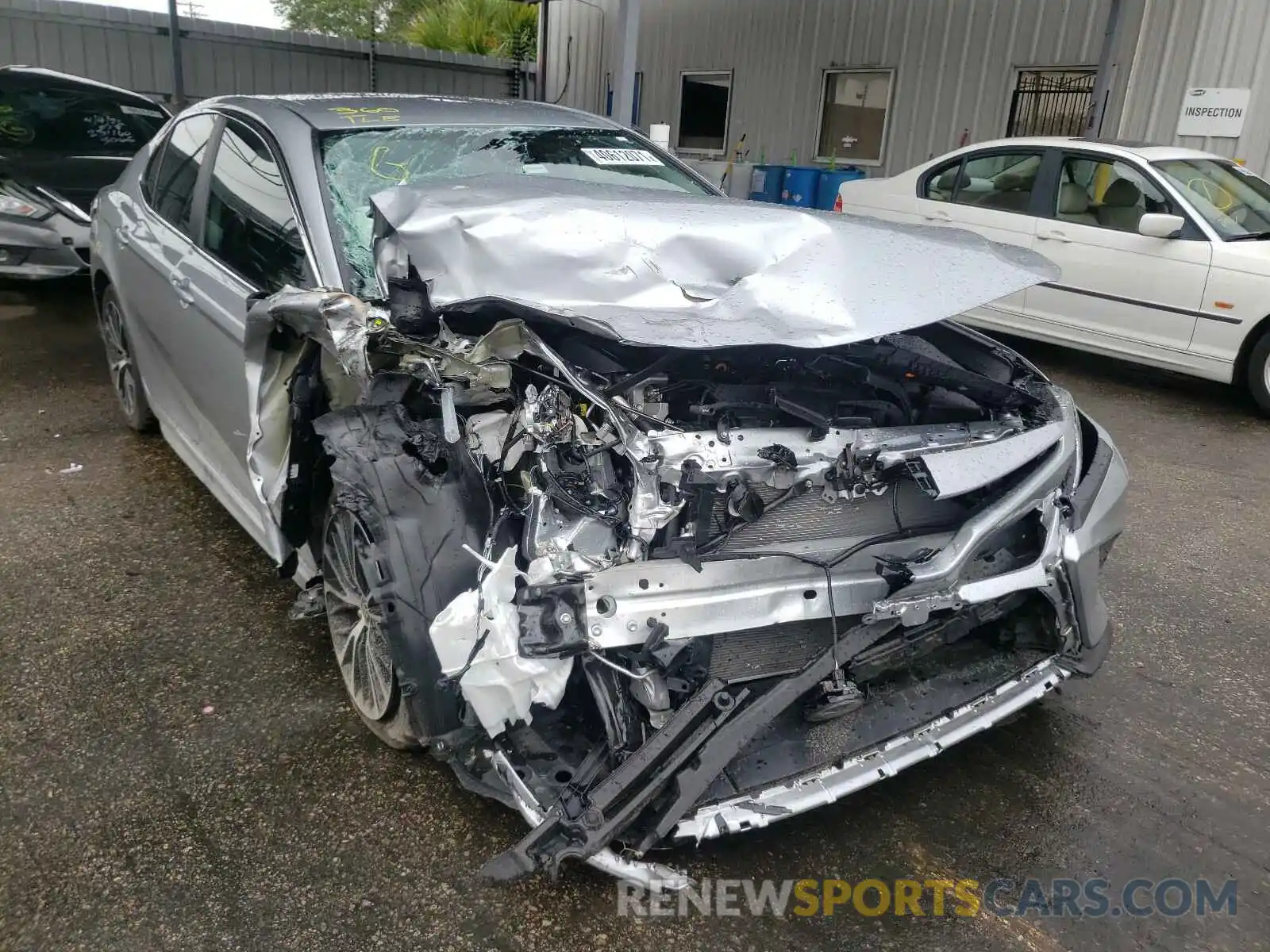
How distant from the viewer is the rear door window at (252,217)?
120 inches

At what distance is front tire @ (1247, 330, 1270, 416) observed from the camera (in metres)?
5.97

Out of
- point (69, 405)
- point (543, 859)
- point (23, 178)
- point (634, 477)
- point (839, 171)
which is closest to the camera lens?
point (543, 859)

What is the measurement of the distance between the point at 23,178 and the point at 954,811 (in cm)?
810

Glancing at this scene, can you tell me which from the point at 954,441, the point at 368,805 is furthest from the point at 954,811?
the point at 368,805

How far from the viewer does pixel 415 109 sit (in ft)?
11.9

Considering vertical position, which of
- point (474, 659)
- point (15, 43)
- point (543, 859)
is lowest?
point (543, 859)

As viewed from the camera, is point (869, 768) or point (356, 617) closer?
point (869, 768)

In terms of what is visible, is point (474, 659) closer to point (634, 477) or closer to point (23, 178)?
point (634, 477)

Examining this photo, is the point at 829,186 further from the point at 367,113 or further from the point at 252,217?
the point at 252,217

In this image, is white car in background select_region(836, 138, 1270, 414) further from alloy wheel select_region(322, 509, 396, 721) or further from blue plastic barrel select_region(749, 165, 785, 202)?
alloy wheel select_region(322, 509, 396, 721)

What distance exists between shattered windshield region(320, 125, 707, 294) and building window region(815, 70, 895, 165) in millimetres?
8150

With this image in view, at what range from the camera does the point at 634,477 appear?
87.0 inches

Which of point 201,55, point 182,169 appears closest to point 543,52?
point 201,55

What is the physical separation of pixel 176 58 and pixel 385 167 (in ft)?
34.5
